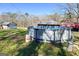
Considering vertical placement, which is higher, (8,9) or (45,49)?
(8,9)

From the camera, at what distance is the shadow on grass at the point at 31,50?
4875 mm

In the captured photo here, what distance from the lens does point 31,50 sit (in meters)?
4.88

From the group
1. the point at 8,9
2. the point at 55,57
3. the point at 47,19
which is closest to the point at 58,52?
the point at 55,57

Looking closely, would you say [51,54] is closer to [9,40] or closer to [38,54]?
[38,54]

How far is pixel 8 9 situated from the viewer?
488 cm

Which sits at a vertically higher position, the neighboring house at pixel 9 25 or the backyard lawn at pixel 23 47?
the neighboring house at pixel 9 25

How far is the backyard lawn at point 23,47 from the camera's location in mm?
4871

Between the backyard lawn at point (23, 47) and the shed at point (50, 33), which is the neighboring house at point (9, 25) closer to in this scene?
the backyard lawn at point (23, 47)

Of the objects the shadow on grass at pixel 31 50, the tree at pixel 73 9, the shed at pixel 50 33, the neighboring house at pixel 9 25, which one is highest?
the tree at pixel 73 9

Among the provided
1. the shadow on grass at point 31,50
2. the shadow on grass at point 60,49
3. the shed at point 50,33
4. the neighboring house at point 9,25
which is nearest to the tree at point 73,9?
the shed at point 50,33

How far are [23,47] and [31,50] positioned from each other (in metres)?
0.09

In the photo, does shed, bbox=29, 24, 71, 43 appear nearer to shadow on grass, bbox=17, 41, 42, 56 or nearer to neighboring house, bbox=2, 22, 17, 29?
shadow on grass, bbox=17, 41, 42, 56

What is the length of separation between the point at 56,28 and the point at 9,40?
52cm

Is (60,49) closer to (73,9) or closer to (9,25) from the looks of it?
(73,9)
